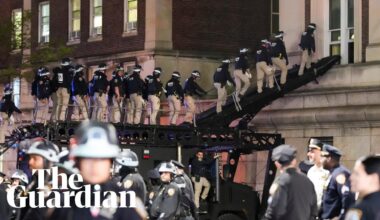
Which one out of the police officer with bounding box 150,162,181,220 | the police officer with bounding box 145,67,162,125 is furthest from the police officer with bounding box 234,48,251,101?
the police officer with bounding box 150,162,181,220

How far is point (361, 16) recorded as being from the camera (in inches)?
1357

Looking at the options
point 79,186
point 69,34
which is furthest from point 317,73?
point 79,186

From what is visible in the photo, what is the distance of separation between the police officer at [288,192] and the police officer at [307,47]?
72.2 feet

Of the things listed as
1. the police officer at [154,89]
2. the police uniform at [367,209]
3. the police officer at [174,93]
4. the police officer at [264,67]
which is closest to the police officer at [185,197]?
the police uniform at [367,209]

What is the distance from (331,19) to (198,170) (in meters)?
13.6

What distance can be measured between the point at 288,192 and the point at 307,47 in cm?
2249

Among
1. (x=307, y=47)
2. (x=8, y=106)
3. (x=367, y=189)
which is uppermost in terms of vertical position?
(x=307, y=47)

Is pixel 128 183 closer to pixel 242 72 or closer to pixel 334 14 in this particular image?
pixel 242 72

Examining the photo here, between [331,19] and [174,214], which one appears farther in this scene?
[331,19]

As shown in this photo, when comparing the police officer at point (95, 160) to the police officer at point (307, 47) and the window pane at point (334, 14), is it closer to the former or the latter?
the police officer at point (307, 47)

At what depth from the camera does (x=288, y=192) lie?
11.7 metres

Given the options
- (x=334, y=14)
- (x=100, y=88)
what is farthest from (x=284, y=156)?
(x=334, y=14)

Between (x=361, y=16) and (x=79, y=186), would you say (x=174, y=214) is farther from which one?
(x=361, y=16)

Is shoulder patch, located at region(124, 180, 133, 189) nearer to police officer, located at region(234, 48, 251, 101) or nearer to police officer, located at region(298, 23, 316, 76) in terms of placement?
police officer, located at region(234, 48, 251, 101)
